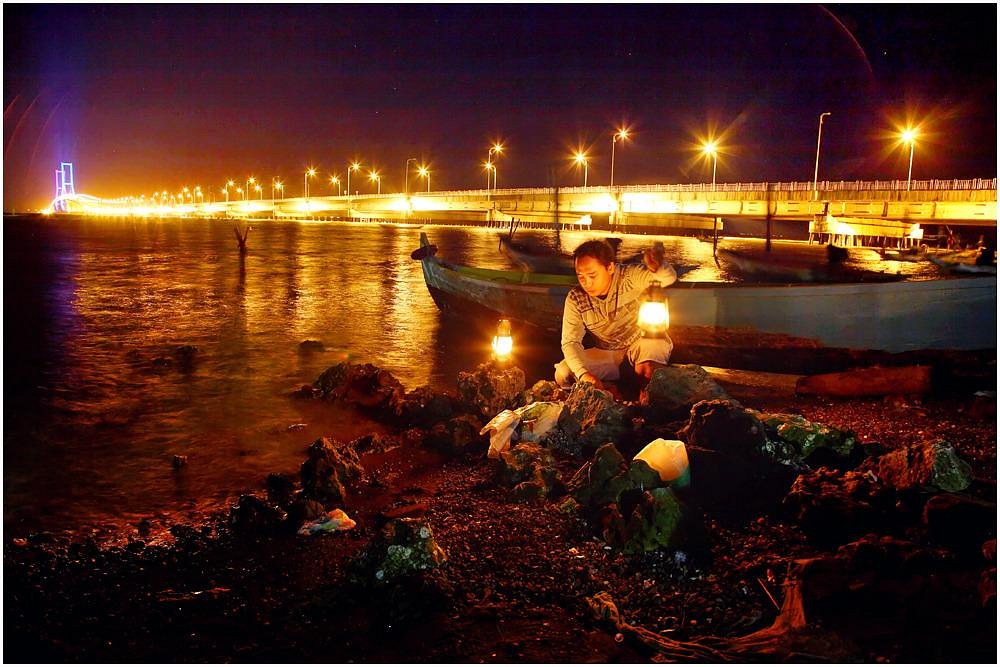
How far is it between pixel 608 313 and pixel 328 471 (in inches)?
132

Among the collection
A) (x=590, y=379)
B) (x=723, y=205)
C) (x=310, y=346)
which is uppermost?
(x=723, y=205)

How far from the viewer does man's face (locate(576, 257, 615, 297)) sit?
23.7 feet

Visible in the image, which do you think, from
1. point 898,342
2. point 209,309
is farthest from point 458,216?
point 898,342

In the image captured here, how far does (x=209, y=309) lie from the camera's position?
22.8m

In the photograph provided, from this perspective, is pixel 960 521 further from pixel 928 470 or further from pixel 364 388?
pixel 364 388

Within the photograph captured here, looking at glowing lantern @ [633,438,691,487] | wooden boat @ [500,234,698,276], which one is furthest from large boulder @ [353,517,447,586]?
wooden boat @ [500,234,698,276]

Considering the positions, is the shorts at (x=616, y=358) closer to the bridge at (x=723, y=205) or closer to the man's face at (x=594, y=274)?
the man's face at (x=594, y=274)

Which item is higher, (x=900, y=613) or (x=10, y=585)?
(x=900, y=613)

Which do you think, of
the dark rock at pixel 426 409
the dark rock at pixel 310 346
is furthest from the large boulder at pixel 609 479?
the dark rock at pixel 310 346

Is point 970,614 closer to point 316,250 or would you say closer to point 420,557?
point 420,557

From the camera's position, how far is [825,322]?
11.1 meters

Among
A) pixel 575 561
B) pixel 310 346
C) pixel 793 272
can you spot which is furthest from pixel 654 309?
pixel 793 272

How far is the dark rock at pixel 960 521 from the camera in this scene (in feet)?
14.7

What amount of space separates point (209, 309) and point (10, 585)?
19.0 m
